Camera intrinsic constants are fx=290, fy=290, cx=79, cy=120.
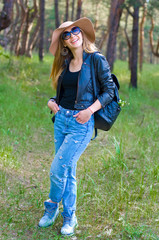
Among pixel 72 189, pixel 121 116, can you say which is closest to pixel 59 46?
pixel 72 189

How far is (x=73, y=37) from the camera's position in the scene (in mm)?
2998

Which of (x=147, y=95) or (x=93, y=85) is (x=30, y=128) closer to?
(x=93, y=85)

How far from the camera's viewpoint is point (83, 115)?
2889mm

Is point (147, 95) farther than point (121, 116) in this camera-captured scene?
Yes

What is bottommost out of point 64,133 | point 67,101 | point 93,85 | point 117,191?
point 117,191

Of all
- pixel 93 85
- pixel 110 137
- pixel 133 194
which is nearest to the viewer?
pixel 93 85

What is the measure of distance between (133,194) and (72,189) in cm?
129

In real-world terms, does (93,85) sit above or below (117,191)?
above

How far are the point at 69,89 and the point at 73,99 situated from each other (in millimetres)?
121

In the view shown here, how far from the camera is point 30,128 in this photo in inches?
253

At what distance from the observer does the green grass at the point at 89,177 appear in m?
3.45

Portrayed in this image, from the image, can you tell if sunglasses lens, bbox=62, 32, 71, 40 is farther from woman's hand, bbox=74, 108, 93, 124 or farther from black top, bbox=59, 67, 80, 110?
woman's hand, bbox=74, 108, 93, 124

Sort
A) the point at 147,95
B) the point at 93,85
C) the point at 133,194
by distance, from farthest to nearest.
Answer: the point at 147,95 < the point at 133,194 < the point at 93,85

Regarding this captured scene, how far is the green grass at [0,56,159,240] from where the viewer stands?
3.45 meters
